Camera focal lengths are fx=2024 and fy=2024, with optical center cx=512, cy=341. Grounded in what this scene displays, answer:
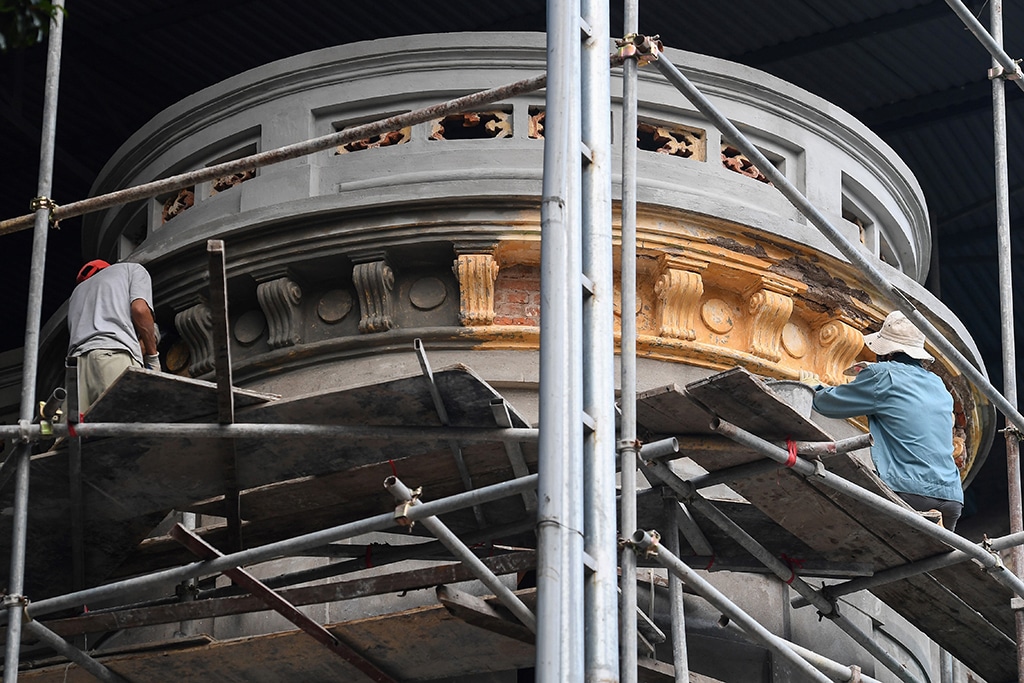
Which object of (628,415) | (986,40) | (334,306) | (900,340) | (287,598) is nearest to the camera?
(628,415)

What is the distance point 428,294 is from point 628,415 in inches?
162

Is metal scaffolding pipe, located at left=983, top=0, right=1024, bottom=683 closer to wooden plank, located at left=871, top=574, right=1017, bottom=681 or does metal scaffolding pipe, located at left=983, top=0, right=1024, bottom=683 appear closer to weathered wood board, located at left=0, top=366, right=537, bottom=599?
wooden plank, located at left=871, top=574, right=1017, bottom=681

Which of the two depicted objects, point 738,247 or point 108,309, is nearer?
point 108,309

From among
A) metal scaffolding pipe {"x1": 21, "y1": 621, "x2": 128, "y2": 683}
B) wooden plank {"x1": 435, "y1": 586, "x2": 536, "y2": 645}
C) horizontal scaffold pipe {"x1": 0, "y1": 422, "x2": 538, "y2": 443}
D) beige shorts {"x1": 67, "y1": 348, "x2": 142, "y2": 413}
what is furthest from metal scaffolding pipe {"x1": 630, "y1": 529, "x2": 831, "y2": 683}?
beige shorts {"x1": 67, "y1": 348, "x2": 142, "y2": 413}

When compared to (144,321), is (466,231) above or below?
above

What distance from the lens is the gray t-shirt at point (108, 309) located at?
41.4ft

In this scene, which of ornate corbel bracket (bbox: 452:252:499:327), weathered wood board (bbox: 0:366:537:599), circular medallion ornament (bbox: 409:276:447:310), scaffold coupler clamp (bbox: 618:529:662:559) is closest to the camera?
scaffold coupler clamp (bbox: 618:529:662:559)

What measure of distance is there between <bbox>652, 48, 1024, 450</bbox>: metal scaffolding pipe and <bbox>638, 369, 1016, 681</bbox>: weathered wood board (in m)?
1.11

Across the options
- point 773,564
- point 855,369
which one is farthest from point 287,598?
point 855,369

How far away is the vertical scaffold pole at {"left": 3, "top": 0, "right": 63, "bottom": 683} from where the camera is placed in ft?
33.9

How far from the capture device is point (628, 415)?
9.66m

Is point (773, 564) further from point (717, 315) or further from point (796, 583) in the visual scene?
point (717, 315)

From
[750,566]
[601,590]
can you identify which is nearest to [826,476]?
[750,566]

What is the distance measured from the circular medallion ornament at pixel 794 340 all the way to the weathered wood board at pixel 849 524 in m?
2.41
